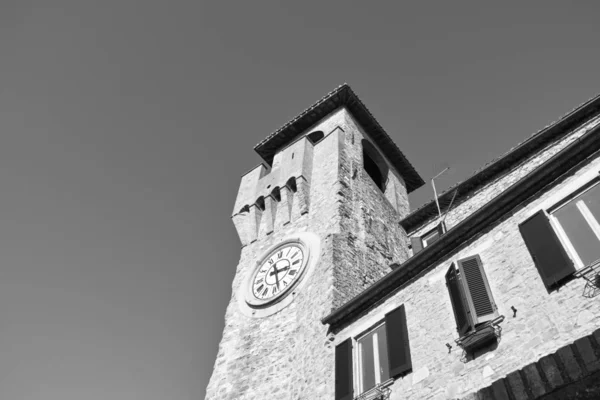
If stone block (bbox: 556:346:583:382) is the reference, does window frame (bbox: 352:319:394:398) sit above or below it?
above

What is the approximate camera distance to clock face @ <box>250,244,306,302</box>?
14758mm

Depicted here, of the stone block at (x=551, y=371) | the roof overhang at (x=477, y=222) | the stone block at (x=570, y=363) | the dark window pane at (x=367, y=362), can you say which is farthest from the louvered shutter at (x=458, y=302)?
the dark window pane at (x=367, y=362)

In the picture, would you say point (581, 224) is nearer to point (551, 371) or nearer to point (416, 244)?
point (551, 371)

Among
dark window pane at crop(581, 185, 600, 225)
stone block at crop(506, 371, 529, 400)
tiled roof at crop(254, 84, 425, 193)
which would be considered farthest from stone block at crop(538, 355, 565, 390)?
tiled roof at crop(254, 84, 425, 193)

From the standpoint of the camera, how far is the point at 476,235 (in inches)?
355

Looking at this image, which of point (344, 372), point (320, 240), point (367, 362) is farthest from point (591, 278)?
point (320, 240)

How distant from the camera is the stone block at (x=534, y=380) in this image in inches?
243

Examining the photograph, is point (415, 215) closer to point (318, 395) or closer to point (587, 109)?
point (587, 109)

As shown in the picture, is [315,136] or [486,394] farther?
[315,136]

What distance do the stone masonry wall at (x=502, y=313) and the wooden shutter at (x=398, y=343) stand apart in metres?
0.11

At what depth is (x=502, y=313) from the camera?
7.59 meters

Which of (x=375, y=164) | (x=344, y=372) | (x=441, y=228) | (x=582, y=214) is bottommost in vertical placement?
(x=344, y=372)

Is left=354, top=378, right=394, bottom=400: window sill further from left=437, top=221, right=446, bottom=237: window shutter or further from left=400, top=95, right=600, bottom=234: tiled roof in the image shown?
left=400, top=95, right=600, bottom=234: tiled roof

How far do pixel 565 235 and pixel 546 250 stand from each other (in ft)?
1.08
